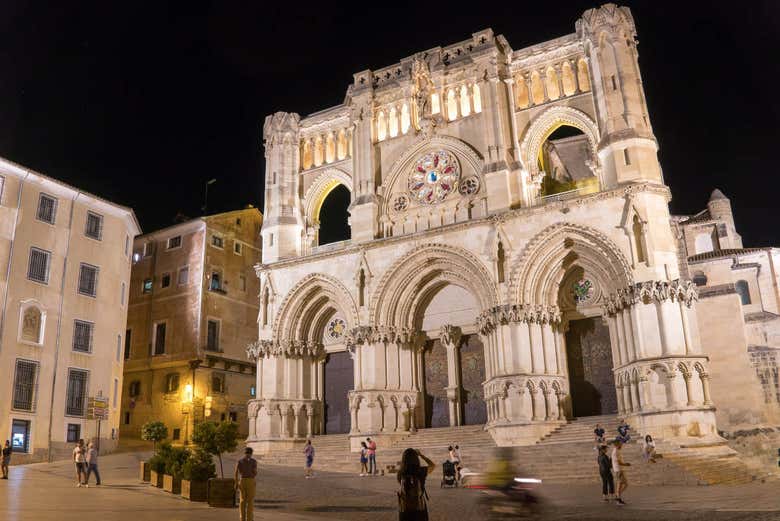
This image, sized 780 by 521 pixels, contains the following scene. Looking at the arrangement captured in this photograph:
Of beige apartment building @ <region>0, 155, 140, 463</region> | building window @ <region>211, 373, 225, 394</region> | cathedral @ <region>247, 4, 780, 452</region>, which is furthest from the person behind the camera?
building window @ <region>211, 373, 225, 394</region>

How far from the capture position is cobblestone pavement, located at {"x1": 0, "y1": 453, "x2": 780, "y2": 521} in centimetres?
1327

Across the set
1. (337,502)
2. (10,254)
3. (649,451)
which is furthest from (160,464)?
(10,254)

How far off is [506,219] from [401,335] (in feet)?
23.3

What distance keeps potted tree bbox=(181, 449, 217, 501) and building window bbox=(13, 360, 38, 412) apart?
1841 cm

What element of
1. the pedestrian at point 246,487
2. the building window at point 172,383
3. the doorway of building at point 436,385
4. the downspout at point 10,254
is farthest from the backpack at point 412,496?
the building window at point 172,383

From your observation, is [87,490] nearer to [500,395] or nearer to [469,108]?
[500,395]

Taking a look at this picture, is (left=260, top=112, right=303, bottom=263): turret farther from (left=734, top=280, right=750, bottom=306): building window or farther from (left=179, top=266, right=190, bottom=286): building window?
(left=734, top=280, right=750, bottom=306): building window

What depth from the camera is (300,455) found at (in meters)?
29.9

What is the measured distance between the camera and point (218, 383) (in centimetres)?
4275

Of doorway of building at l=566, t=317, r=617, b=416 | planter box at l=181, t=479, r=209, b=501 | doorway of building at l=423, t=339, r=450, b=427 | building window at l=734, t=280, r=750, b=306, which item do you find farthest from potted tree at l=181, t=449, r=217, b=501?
building window at l=734, t=280, r=750, b=306

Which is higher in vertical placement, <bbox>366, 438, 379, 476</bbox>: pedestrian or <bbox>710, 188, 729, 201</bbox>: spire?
<bbox>710, 188, 729, 201</bbox>: spire

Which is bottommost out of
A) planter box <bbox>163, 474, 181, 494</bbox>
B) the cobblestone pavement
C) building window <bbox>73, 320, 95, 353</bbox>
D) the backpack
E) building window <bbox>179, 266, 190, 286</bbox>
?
the cobblestone pavement

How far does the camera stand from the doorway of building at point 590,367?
27594 mm

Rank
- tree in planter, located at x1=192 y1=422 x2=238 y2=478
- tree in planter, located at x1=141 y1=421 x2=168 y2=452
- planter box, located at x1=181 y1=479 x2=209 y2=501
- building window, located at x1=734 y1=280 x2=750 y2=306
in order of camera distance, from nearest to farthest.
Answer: planter box, located at x1=181 y1=479 x2=209 y2=501, tree in planter, located at x1=192 y1=422 x2=238 y2=478, tree in planter, located at x1=141 y1=421 x2=168 y2=452, building window, located at x1=734 y1=280 x2=750 y2=306
